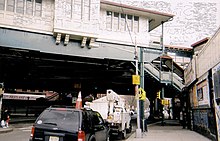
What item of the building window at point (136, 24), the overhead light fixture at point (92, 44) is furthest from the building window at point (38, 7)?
the building window at point (136, 24)

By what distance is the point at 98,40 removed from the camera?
75.9ft

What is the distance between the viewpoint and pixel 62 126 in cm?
795

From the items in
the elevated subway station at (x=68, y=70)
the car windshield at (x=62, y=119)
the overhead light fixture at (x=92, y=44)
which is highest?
the overhead light fixture at (x=92, y=44)

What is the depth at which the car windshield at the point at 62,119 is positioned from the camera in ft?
26.2

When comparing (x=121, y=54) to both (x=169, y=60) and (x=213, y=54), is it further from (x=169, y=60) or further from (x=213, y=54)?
(x=213, y=54)

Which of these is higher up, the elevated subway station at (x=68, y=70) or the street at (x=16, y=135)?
the elevated subway station at (x=68, y=70)

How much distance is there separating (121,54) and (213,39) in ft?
36.9

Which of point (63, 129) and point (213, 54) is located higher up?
point (213, 54)

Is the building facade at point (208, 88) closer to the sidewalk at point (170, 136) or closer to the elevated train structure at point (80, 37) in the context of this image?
the sidewalk at point (170, 136)

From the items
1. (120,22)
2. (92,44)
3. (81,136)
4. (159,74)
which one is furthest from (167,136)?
(120,22)

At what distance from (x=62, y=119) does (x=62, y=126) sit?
0.30m

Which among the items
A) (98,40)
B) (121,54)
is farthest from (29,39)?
(121,54)

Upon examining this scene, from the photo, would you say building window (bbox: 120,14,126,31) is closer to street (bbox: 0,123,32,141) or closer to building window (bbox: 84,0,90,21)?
building window (bbox: 84,0,90,21)

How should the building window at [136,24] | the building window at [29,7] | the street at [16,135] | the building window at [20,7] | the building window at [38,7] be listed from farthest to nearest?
the building window at [136,24], the building window at [38,7], the building window at [29,7], the building window at [20,7], the street at [16,135]
